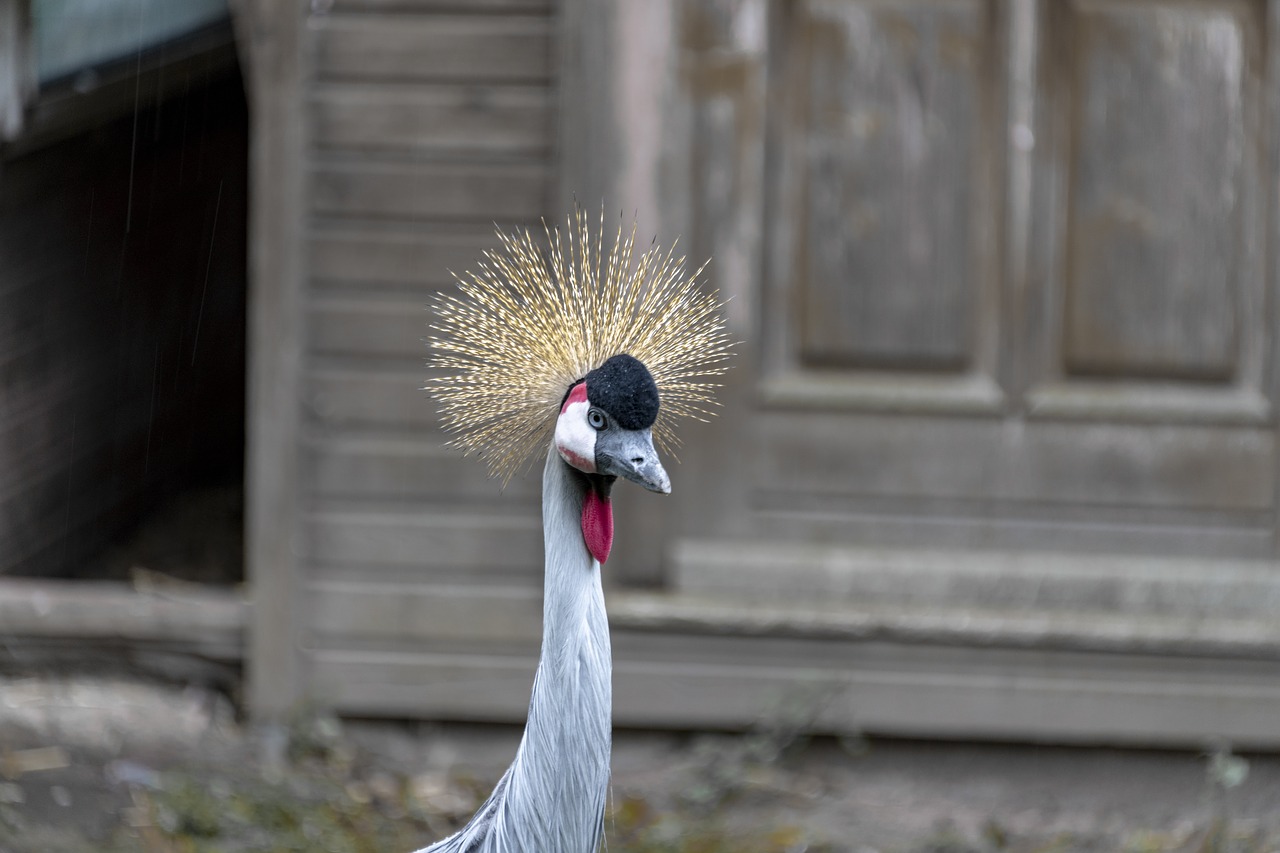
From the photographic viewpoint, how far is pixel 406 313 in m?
3.87

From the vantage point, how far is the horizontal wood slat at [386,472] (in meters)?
3.88

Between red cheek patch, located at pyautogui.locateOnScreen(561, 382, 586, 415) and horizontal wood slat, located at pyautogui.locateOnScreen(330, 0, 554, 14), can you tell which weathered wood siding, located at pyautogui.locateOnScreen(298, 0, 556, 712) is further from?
red cheek patch, located at pyautogui.locateOnScreen(561, 382, 586, 415)

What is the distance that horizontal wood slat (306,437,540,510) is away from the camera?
153 inches

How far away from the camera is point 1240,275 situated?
148 inches

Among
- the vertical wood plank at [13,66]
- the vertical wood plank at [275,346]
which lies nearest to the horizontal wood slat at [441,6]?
the vertical wood plank at [275,346]

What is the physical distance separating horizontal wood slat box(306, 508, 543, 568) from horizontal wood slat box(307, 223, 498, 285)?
0.66 m

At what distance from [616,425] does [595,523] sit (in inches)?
7.4

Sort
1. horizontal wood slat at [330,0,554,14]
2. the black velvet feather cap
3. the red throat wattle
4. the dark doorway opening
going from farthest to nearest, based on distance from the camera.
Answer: the dark doorway opening, horizontal wood slat at [330,0,554,14], the red throat wattle, the black velvet feather cap

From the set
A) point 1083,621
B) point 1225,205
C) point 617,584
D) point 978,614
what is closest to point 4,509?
point 617,584

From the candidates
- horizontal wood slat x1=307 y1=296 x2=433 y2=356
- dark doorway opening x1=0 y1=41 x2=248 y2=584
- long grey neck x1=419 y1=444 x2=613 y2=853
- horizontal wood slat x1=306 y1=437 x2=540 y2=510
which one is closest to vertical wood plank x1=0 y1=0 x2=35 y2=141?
dark doorway opening x1=0 y1=41 x2=248 y2=584

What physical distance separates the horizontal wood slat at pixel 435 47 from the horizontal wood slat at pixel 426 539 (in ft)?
4.00

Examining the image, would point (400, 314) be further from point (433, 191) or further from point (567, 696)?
point (567, 696)

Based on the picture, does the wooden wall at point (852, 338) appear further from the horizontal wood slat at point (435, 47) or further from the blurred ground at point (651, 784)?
the blurred ground at point (651, 784)

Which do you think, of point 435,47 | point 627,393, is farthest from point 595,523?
point 435,47
